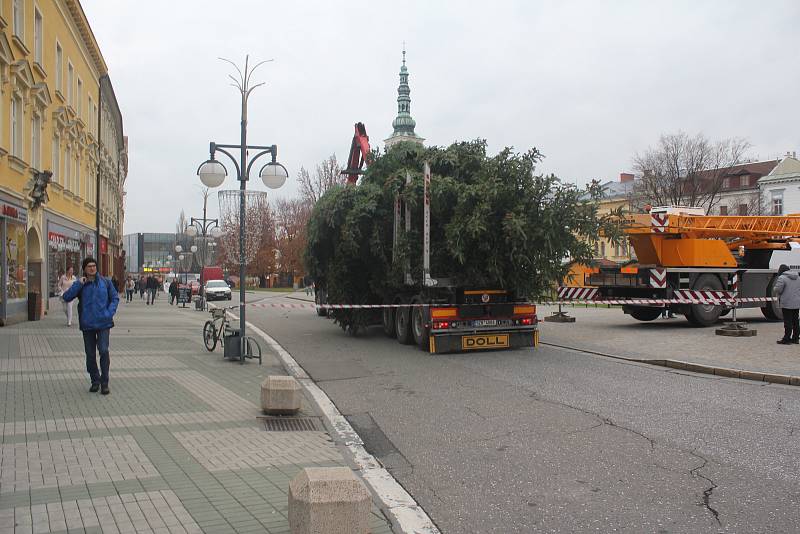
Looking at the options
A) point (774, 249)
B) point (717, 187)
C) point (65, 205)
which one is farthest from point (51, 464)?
point (717, 187)

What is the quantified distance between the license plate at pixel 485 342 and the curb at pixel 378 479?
4189 millimetres

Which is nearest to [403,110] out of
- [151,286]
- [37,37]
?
[151,286]

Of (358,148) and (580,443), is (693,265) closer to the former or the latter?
(358,148)

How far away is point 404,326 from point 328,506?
1093 cm

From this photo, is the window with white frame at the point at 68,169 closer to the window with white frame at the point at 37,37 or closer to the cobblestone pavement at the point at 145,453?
the window with white frame at the point at 37,37

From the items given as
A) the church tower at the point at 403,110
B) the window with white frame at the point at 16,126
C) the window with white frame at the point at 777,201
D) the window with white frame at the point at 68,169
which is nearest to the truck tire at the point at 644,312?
the window with white frame at the point at 16,126

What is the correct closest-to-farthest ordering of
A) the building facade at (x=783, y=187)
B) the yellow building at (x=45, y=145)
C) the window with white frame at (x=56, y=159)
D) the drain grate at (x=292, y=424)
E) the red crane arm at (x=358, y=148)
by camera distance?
the drain grate at (x=292, y=424)
the yellow building at (x=45, y=145)
the red crane arm at (x=358, y=148)
the window with white frame at (x=56, y=159)
the building facade at (x=783, y=187)

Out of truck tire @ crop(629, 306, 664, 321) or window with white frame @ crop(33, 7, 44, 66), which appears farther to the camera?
window with white frame @ crop(33, 7, 44, 66)

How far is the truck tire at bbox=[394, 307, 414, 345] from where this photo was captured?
14.5 m

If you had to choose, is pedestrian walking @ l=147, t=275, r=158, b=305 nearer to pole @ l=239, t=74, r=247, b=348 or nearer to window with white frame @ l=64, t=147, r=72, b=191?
window with white frame @ l=64, t=147, r=72, b=191

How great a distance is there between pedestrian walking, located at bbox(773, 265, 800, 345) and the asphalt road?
13.9 feet

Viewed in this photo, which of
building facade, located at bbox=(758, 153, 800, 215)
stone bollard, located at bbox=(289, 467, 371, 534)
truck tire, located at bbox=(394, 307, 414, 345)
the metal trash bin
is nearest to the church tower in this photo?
building facade, located at bbox=(758, 153, 800, 215)

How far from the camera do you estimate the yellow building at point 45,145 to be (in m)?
17.8

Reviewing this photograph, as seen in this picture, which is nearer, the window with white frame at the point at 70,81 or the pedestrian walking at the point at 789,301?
the pedestrian walking at the point at 789,301
